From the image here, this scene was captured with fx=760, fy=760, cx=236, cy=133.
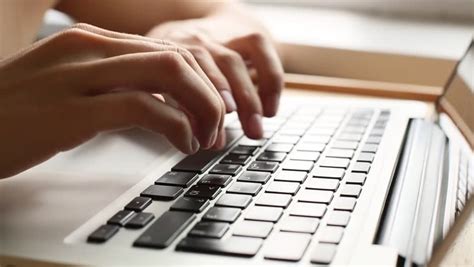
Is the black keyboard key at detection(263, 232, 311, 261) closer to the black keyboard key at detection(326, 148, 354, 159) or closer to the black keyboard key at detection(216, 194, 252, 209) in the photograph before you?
the black keyboard key at detection(216, 194, 252, 209)

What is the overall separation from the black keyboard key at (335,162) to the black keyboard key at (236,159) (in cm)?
5

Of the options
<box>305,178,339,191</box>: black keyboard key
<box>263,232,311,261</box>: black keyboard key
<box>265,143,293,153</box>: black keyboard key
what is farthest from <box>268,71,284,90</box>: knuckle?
<box>263,232,311,261</box>: black keyboard key

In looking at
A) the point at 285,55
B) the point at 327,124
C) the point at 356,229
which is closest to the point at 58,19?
the point at 285,55

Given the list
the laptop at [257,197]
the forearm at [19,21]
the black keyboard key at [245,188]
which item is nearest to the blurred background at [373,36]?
the forearm at [19,21]

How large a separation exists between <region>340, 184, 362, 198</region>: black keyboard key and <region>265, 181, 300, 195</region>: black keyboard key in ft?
0.09

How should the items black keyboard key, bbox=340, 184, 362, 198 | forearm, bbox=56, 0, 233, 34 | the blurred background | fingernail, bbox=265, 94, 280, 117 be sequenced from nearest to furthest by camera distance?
black keyboard key, bbox=340, 184, 362, 198, fingernail, bbox=265, 94, 280, 117, forearm, bbox=56, 0, 233, 34, the blurred background

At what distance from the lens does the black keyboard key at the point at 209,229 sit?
39 cm

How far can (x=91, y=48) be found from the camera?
1.58ft

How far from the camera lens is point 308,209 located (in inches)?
16.9

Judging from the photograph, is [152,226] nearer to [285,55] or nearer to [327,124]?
[327,124]

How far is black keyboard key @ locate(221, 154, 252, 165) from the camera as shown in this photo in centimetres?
54

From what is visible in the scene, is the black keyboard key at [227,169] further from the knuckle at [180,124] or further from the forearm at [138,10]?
the forearm at [138,10]

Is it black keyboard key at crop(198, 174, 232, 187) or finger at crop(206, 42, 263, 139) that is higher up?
finger at crop(206, 42, 263, 139)

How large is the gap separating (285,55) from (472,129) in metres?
0.47
